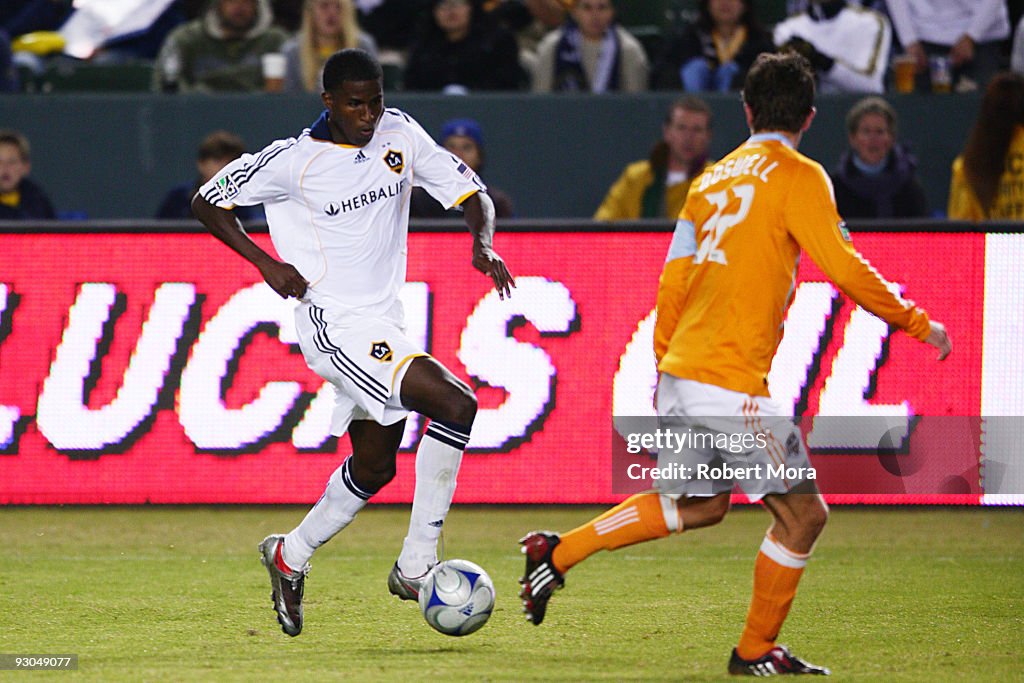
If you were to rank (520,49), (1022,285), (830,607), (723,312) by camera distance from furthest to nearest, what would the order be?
(520,49) → (1022,285) → (830,607) → (723,312)

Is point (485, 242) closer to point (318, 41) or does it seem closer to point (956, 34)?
point (318, 41)

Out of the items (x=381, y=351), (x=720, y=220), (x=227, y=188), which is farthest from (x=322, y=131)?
(x=720, y=220)

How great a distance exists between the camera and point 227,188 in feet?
19.8

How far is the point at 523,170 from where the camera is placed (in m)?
11.1

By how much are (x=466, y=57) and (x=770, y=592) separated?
7067 mm

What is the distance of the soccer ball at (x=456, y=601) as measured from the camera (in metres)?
5.59

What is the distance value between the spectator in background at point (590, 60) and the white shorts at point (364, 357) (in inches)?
223

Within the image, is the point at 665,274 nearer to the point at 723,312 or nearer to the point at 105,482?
the point at 723,312

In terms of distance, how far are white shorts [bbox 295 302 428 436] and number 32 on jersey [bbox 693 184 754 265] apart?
50.8 inches

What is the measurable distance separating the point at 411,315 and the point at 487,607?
10.5ft

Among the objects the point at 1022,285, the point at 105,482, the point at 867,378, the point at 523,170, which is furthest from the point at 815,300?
the point at 105,482

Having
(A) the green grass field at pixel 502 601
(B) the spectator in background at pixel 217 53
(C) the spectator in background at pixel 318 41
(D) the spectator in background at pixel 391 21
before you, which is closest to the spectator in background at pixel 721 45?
(D) the spectator in background at pixel 391 21

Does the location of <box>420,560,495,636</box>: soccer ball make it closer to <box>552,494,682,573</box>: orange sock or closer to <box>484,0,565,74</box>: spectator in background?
<box>552,494,682,573</box>: orange sock

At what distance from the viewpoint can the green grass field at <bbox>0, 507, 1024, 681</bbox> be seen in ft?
17.5
